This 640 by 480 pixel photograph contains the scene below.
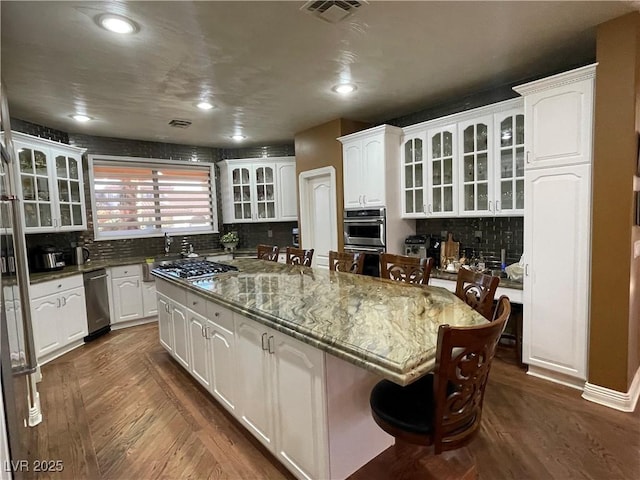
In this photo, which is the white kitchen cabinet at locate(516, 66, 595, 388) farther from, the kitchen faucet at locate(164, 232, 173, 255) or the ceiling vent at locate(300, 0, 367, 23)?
the kitchen faucet at locate(164, 232, 173, 255)

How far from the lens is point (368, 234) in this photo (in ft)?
13.8

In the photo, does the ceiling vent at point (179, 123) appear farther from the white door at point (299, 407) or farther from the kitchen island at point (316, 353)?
the white door at point (299, 407)

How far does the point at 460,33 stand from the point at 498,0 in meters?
0.37

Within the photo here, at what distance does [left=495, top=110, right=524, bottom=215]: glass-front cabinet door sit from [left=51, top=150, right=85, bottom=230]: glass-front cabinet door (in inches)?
191

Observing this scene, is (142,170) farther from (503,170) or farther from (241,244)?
(503,170)

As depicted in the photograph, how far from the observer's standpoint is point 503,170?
128 inches

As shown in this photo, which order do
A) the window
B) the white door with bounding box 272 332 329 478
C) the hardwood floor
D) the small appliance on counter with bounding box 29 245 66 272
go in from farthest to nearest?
the window, the small appliance on counter with bounding box 29 245 66 272, the hardwood floor, the white door with bounding box 272 332 329 478

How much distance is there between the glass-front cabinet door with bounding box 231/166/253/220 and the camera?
5840 millimetres

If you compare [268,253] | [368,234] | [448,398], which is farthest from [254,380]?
[368,234]

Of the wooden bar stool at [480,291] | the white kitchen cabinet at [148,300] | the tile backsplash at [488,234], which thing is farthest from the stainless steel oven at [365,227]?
the white kitchen cabinet at [148,300]

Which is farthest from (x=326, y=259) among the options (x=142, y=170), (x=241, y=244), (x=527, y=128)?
(x=142, y=170)

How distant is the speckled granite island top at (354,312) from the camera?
4.15 feet

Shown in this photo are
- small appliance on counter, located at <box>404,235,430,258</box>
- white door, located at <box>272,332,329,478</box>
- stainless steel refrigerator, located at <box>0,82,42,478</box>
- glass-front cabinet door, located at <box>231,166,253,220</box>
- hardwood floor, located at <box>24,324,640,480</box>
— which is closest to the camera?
white door, located at <box>272,332,329,478</box>

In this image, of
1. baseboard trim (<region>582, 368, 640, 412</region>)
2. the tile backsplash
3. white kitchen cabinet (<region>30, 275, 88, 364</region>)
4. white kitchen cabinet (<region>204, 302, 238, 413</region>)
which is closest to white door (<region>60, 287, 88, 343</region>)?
white kitchen cabinet (<region>30, 275, 88, 364</region>)
